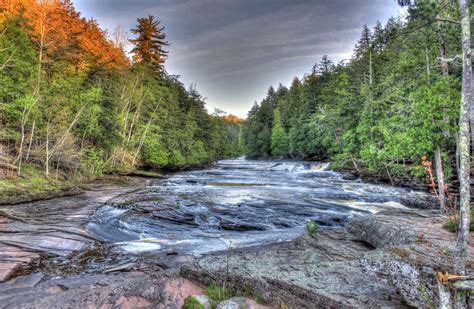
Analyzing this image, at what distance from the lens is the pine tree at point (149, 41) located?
28.7 metres

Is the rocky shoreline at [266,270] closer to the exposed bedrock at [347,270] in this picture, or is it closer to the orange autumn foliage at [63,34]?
the exposed bedrock at [347,270]

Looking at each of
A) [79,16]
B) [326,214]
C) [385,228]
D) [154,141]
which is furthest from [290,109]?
[385,228]

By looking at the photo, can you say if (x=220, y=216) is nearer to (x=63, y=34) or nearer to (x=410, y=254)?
(x=410, y=254)

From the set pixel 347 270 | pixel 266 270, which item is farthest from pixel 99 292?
pixel 347 270

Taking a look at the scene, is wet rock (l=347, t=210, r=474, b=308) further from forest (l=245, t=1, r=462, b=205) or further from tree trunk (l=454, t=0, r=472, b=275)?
forest (l=245, t=1, r=462, b=205)

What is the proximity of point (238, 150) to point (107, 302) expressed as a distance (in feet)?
249

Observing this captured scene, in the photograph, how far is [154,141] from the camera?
24953mm

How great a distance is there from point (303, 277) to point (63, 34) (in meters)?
19.6

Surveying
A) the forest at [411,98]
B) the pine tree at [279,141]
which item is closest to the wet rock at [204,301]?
the forest at [411,98]

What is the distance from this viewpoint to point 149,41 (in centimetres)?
3011

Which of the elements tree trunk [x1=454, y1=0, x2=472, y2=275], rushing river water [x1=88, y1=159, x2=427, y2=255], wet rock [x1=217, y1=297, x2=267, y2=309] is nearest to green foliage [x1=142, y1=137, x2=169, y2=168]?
rushing river water [x1=88, y1=159, x2=427, y2=255]

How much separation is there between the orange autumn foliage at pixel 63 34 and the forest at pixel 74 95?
2.3 inches

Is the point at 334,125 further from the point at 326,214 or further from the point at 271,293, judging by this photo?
the point at 271,293

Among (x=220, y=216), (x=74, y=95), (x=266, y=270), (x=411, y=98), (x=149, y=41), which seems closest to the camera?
(x=266, y=270)
